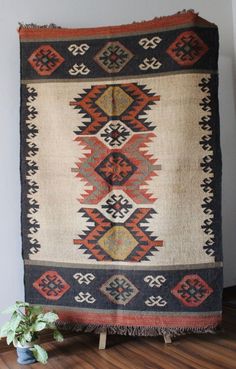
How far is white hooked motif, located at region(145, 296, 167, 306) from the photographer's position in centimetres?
187

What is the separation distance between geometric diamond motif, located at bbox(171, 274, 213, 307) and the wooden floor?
23 centimetres

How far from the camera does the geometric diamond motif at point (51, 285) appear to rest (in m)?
1.93

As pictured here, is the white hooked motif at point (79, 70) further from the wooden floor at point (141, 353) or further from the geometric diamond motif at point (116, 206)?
the wooden floor at point (141, 353)

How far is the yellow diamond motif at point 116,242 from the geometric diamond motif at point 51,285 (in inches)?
10.6

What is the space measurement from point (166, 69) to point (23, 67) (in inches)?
28.2

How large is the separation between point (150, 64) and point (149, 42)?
0.36 ft

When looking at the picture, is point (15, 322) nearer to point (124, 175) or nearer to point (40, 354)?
point (40, 354)

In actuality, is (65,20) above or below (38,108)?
above

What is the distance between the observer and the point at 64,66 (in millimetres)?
1949

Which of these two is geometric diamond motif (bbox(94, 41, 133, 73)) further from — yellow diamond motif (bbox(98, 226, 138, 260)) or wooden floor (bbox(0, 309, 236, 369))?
wooden floor (bbox(0, 309, 236, 369))

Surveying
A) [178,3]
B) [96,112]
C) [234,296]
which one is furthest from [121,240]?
[178,3]

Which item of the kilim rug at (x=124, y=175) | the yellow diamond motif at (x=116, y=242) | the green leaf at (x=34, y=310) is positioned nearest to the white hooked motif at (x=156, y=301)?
the kilim rug at (x=124, y=175)

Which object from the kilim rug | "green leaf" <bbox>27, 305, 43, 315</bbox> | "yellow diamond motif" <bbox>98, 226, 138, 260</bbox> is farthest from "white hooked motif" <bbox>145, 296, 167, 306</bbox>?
"green leaf" <bbox>27, 305, 43, 315</bbox>

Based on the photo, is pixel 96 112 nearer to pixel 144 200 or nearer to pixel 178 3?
pixel 144 200
